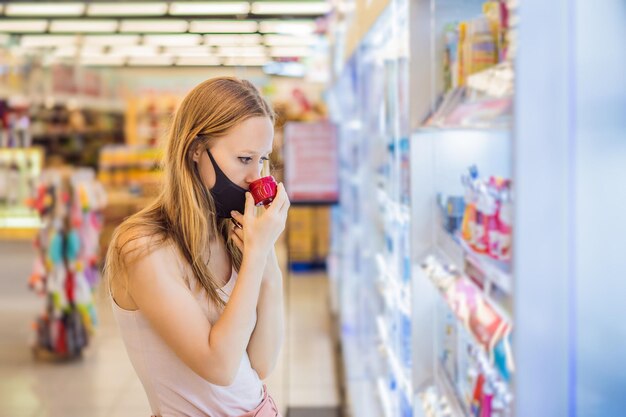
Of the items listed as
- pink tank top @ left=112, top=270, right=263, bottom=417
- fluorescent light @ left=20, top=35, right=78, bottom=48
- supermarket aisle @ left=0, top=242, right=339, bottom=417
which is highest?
fluorescent light @ left=20, top=35, right=78, bottom=48

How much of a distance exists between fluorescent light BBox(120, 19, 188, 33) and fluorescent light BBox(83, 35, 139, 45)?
1.15 m

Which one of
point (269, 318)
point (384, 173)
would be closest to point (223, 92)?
point (269, 318)

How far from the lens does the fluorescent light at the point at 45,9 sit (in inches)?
424

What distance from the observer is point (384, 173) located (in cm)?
399

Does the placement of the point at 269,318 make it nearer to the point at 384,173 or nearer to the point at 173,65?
the point at 384,173

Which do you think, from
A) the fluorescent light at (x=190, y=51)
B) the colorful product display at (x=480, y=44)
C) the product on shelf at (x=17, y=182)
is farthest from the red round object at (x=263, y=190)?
the fluorescent light at (x=190, y=51)

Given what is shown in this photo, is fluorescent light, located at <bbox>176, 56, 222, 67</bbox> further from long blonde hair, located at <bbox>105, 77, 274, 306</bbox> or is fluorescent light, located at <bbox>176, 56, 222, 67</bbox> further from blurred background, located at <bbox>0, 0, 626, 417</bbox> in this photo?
long blonde hair, located at <bbox>105, 77, 274, 306</bbox>

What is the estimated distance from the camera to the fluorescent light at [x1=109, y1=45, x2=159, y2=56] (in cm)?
1484

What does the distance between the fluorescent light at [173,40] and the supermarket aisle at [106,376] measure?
5690mm

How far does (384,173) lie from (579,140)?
2576 millimetres

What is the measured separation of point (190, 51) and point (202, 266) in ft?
46.5

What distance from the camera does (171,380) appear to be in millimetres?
1728

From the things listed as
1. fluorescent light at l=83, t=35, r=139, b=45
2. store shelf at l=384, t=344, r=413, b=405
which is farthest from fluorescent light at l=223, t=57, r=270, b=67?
store shelf at l=384, t=344, r=413, b=405

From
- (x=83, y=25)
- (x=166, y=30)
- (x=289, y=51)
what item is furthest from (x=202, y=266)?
(x=289, y=51)
